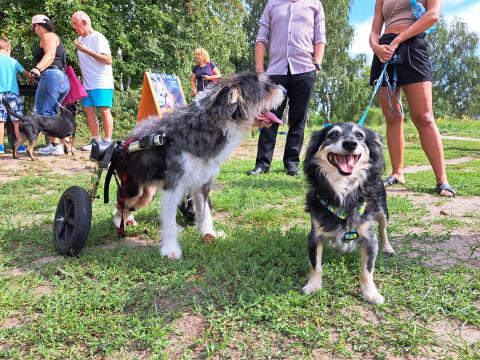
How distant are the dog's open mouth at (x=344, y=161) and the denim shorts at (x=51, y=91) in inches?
267

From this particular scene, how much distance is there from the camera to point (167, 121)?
3146 mm

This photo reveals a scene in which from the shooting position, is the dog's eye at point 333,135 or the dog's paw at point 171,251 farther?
the dog's paw at point 171,251

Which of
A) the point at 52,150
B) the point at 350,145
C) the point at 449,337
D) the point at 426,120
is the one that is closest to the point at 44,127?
the point at 52,150

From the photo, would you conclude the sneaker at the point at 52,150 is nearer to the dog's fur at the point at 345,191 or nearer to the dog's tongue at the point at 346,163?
the dog's fur at the point at 345,191

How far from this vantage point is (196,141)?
115 inches

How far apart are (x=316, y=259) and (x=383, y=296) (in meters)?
0.45

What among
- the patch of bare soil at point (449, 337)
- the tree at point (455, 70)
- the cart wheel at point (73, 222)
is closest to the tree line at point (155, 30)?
the cart wheel at point (73, 222)

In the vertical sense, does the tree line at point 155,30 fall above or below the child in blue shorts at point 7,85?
above

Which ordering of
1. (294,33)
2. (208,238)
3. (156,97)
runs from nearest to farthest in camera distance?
(208,238) → (294,33) → (156,97)

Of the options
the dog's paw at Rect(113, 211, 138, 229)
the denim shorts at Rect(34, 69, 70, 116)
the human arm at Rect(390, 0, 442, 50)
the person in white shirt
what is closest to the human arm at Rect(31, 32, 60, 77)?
the denim shorts at Rect(34, 69, 70, 116)

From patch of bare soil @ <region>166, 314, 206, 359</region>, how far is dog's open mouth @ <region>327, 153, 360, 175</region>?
128cm

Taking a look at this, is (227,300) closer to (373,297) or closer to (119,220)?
(373,297)

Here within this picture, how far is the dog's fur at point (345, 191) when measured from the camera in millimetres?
2367

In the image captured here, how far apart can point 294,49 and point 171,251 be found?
3.94 metres
